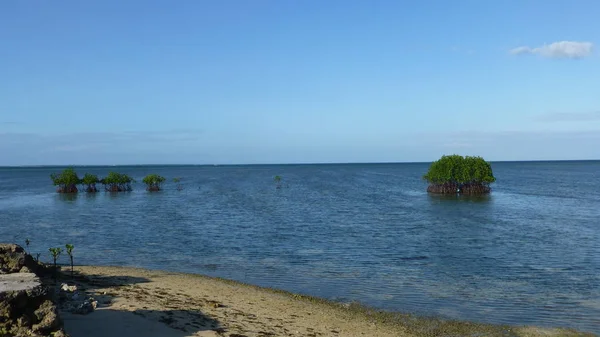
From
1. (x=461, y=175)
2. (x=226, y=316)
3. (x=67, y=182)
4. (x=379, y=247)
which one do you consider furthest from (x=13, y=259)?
(x=67, y=182)

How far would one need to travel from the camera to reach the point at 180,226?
50094 millimetres

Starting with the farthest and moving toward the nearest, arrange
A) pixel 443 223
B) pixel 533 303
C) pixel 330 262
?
pixel 443 223
pixel 330 262
pixel 533 303

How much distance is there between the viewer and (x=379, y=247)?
3772 cm

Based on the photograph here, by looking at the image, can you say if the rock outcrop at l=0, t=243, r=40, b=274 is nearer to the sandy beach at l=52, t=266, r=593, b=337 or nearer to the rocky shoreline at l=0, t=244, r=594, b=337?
the rocky shoreline at l=0, t=244, r=594, b=337

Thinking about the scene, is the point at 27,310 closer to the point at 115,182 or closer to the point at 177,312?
the point at 177,312

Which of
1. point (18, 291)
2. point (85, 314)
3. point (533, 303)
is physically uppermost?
point (18, 291)

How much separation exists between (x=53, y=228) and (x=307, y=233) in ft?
80.0

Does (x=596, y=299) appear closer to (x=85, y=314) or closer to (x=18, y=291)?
(x=85, y=314)

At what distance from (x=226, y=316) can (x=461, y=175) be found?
72.0 m

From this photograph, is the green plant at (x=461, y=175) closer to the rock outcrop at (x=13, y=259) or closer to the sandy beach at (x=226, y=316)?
the sandy beach at (x=226, y=316)

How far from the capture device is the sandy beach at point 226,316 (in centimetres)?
1598

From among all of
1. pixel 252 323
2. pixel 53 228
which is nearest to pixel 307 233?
pixel 53 228

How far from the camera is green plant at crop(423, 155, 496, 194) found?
8300 centimetres

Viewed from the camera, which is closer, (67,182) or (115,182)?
(67,182)
